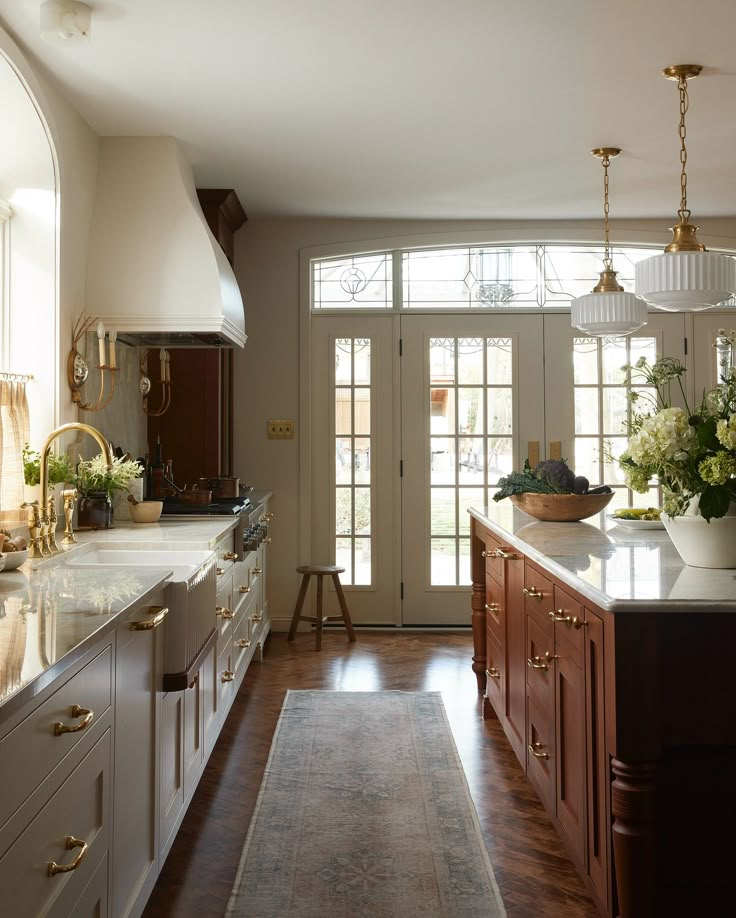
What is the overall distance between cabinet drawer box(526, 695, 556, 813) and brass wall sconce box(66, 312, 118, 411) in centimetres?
226

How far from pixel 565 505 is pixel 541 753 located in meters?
1.12

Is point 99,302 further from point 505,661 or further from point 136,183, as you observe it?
point 505,661

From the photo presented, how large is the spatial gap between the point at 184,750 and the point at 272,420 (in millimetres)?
3231

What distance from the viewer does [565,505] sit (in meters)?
3.56

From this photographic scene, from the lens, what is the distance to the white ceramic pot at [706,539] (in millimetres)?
2334

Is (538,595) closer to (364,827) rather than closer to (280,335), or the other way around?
(364,827)

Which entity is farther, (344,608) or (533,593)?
(344,608)

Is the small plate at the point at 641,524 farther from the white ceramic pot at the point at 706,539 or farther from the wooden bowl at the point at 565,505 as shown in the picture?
the white ceramic pot at the point at 706,539

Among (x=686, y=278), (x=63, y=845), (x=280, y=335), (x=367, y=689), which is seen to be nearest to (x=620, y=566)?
(x=686, y=278)

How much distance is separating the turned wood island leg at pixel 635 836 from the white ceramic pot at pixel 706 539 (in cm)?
67

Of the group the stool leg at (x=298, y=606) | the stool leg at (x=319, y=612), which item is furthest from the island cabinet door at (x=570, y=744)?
the stool leg at (x=298, y=606)

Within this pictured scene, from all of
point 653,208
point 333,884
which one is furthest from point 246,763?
point 653,208

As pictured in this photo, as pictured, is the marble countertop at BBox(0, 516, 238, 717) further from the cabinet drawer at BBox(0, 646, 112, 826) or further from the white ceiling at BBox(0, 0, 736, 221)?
the white ceiling at BBox(0, 0, 736, 221)

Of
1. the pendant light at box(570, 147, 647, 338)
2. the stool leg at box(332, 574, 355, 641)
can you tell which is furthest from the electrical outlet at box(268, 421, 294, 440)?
the pendant light at box(570, 147, 647, 338)
